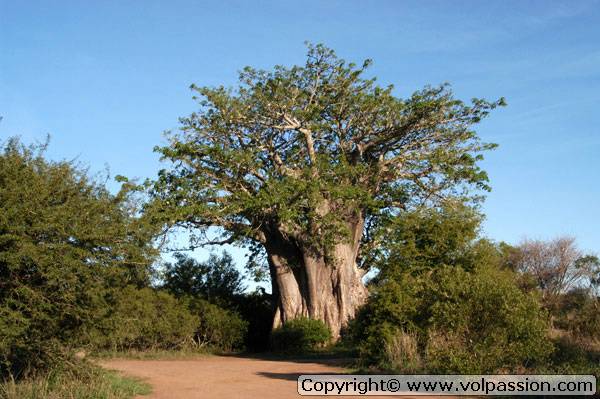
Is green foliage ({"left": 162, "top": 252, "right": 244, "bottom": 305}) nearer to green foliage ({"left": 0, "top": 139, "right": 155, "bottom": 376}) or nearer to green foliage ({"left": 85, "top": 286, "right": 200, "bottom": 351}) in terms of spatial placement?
green foliage ({"left": 85, "top": 286, "right": 200, "bottom": 351})

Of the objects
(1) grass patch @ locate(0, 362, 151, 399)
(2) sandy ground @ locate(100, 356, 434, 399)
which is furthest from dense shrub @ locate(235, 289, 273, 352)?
(1) grass patch @ locate(0, 362, 151, 399)

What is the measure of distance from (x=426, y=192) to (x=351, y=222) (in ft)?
11.0

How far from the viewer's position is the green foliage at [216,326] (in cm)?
2273

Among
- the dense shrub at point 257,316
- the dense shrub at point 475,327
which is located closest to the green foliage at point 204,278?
the dense shrub at point 257,316

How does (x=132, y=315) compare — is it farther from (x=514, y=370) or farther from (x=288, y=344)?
(x=514, y=370)

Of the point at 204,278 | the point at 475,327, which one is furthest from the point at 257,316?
the point at 475,327

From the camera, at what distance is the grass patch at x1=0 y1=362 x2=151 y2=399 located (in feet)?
32.6

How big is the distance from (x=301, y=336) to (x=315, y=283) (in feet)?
8.32

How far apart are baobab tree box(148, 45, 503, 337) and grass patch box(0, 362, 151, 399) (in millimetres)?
10899

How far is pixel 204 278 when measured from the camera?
25.7 meters

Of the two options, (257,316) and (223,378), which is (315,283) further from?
(223,378)

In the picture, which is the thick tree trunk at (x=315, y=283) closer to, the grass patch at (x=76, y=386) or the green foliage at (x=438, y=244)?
the green foliage at (x=438, y=244)

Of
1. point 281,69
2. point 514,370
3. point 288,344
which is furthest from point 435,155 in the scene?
point 514,370

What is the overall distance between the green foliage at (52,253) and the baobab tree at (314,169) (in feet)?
33.8
